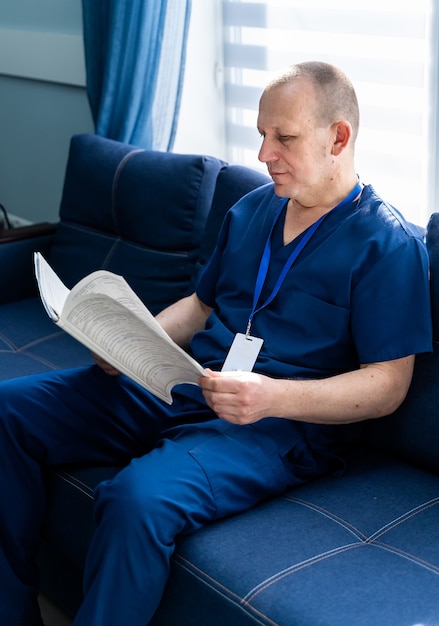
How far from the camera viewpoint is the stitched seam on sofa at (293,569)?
1.54 metres

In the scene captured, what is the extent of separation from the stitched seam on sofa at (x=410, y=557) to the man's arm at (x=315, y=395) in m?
0.26

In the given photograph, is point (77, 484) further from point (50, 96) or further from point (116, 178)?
point (50, 96)

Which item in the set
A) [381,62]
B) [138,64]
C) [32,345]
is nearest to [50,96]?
[138,64]

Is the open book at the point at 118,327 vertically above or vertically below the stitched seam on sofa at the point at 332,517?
above

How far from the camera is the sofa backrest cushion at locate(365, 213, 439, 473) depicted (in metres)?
1.93

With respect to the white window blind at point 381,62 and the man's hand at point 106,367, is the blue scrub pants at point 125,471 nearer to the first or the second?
the man's hand at point 106,367

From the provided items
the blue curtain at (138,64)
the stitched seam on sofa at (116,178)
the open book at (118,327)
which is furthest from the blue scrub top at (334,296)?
the blue curtain at (138,64)

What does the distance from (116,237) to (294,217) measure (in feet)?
3.33

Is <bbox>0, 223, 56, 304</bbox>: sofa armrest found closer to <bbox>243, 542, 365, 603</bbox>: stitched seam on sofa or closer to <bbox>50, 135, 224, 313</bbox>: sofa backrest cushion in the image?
<bbox>50, 135, 224, 313</bbox>: sofa backrest cushion

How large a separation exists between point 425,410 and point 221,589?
0.62m

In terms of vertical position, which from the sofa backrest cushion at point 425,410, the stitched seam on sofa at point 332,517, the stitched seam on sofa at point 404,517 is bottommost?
the stitched seam on sofa at point 404,517

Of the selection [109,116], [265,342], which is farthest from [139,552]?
[109,116]

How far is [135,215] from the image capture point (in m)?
2.78

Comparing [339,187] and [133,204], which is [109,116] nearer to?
[133,204]
